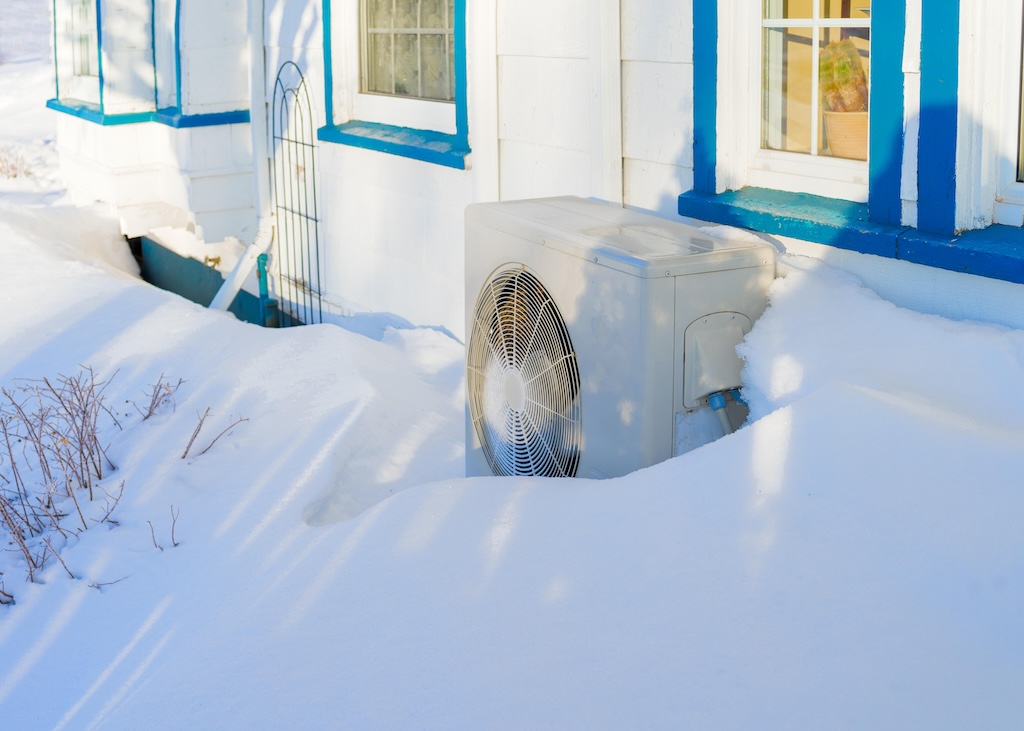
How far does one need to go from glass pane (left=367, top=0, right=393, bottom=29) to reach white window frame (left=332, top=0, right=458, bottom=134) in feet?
0.19

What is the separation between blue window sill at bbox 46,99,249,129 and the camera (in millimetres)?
7493

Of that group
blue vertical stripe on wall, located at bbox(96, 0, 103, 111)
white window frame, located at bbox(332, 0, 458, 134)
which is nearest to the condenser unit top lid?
white window frame, located at bbox(332, 0, 458, 134)

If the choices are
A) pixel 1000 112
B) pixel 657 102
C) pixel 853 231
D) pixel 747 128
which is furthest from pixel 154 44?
pixel 1000 112

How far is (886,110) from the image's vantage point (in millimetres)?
3072

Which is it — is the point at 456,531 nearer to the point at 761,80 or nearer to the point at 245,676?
the point at 245,676

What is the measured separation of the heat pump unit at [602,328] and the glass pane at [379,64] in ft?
8.61

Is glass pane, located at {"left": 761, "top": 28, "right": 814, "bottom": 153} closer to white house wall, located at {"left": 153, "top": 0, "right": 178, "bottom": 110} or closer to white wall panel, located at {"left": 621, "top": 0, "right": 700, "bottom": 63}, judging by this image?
white wall panel, located at {"left": 621, "top": 0, "right": 700, "bottom": 63}

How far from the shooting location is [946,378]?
279 cm

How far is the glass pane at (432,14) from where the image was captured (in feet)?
17.8

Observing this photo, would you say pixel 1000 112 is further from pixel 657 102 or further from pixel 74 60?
pixel 74 60

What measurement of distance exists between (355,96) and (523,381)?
3.22 m

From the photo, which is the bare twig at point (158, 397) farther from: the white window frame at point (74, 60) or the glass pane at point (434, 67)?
the white window frame at point (74, 60)

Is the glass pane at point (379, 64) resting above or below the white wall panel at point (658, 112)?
above

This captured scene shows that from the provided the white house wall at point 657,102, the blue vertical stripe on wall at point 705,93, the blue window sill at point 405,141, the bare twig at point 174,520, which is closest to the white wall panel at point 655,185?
the white house wall at point 657,102
